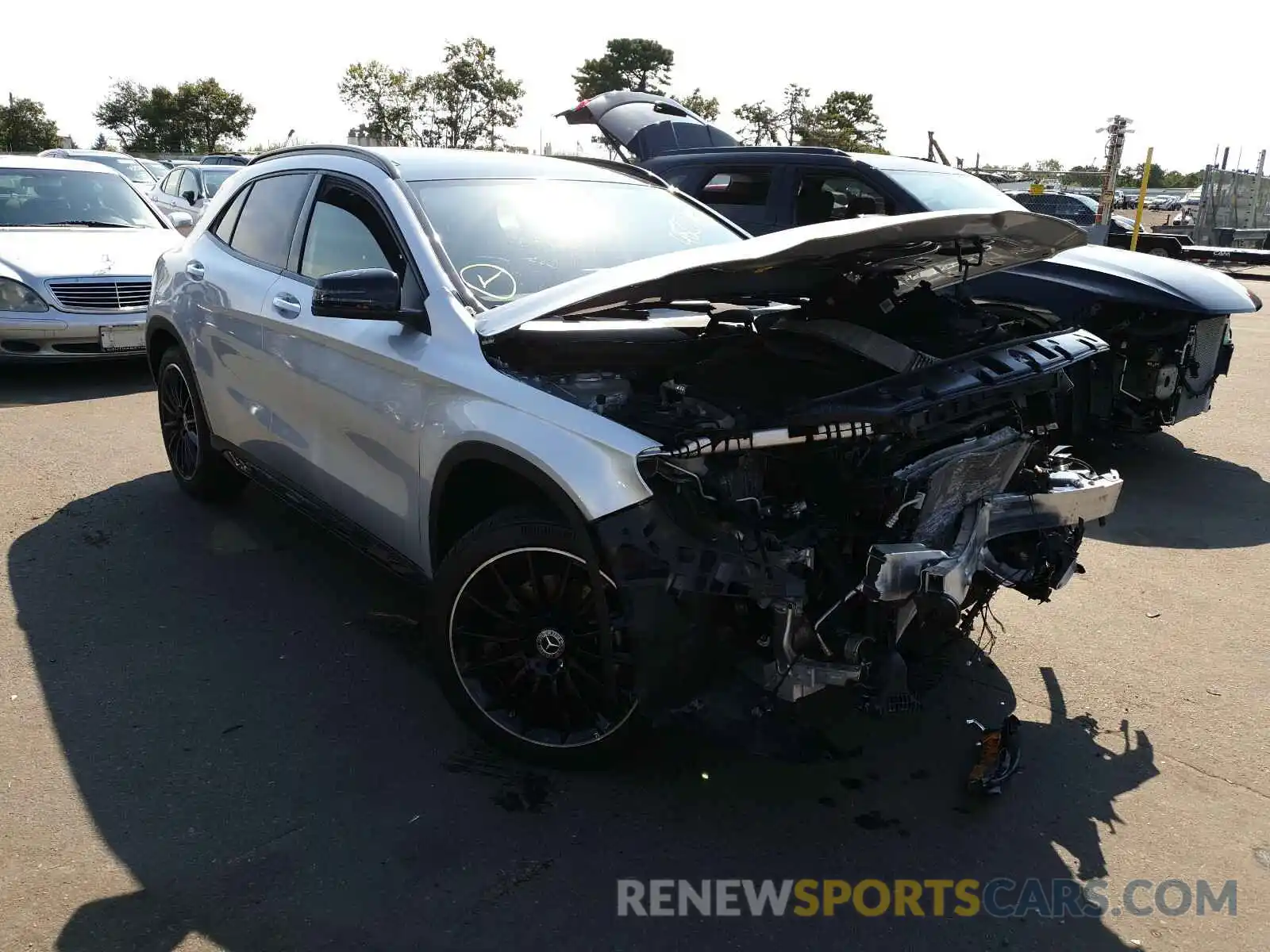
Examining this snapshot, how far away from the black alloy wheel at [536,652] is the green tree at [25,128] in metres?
57.9

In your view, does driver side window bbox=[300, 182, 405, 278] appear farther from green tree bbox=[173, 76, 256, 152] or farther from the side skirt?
green tree bbox=[173, 76, 256, 152]

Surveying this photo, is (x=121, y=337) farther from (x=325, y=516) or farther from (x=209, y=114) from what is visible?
(x=209, y=114)

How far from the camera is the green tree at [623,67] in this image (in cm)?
6969

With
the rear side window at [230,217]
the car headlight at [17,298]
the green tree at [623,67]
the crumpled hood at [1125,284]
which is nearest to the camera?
the rear side window at [230,217]

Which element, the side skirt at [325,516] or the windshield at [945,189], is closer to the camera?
the side skirt at [325,516]

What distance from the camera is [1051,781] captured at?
3162 millimetres

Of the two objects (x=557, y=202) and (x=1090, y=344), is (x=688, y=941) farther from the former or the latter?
(x=557, y=202)

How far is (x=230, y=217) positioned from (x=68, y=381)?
4.70m

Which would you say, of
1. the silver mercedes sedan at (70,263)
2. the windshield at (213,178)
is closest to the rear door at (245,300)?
the silver mercedes sedan at (70,263)

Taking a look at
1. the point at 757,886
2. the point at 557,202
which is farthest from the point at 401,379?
the point at 757,886

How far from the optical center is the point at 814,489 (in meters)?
2.93

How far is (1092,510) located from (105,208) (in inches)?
377

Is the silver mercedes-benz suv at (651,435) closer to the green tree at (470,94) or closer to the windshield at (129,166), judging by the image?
the windshield at (129,166)

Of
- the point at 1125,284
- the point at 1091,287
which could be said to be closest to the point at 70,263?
the point at 1091,287
